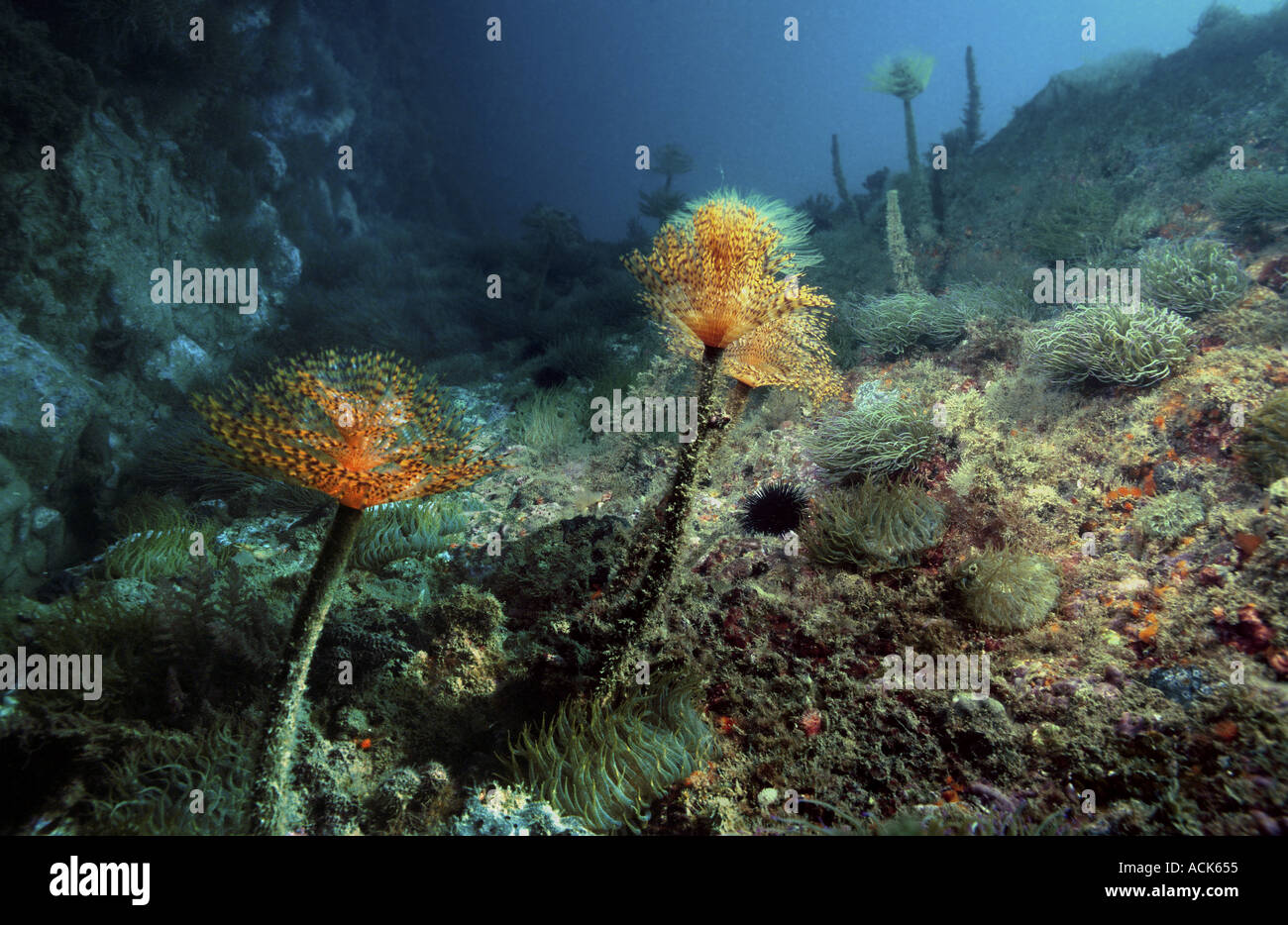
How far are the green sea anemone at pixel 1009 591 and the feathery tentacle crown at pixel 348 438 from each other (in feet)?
10.5

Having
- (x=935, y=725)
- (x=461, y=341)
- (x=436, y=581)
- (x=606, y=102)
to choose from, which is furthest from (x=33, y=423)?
(x=606, y=102)

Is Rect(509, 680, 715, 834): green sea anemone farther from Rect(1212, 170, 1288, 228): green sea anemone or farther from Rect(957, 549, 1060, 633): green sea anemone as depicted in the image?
Rect(1212, 170, 1288, 228): green sea anemone

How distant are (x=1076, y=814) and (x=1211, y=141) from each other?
43.9ft

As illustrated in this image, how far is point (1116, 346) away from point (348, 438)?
6.73 metres

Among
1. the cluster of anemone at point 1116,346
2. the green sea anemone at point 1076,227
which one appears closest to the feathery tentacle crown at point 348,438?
the cluster of anemone at point 1116,346

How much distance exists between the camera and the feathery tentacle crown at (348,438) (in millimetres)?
2219

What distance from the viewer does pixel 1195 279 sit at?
575 centimetres

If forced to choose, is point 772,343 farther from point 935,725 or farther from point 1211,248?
point 1211,248

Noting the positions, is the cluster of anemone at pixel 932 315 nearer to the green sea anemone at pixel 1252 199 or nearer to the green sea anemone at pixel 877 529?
the green sea anemone at pixel 1252 199

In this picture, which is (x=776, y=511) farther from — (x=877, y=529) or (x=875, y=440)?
(x=875, y=440)

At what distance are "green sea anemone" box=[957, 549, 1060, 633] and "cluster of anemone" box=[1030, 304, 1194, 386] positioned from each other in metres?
2.98

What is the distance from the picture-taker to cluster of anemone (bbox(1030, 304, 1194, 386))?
4.98 m

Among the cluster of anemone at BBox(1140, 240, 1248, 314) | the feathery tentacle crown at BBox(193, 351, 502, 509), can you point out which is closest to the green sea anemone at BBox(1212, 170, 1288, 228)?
the cluster of anemone at BBox(1140, 240, 1248, 314)

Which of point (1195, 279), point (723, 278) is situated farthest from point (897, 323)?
point (723, 278)
